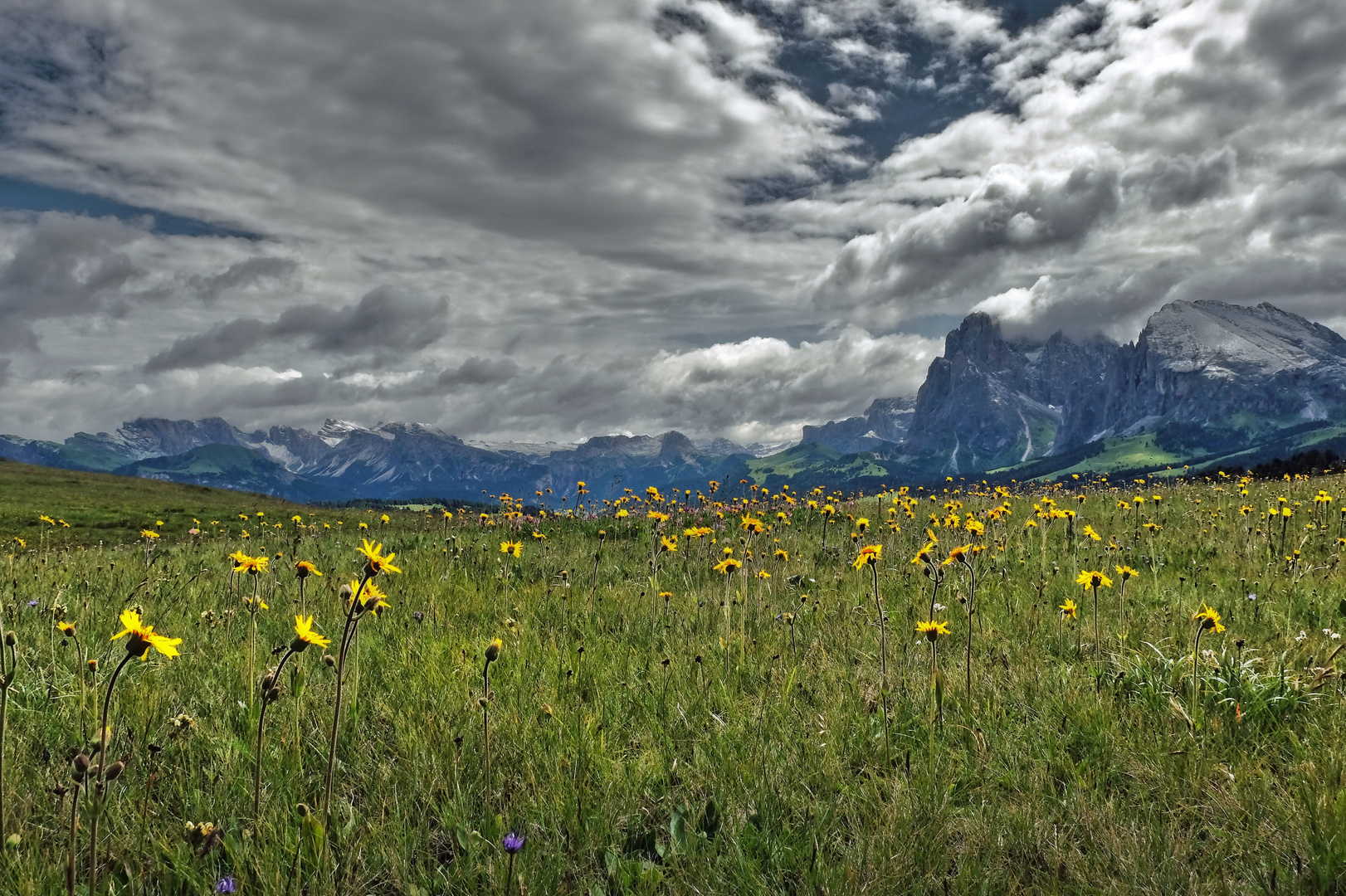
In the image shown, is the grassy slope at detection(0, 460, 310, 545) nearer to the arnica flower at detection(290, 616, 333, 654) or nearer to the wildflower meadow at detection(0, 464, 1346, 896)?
the wildflower meadow at detection(0, 464, 1346, 896)

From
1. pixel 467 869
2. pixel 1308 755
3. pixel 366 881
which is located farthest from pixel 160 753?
pixel 1308 755

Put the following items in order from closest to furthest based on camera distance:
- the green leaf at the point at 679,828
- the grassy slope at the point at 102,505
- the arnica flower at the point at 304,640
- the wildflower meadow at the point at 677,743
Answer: the arnica flower at the point at 304,640 < the wildflower meadow at the point at 677,743 < the green leaf at the point at 679,828 < the grassy slope at the point at 102,505

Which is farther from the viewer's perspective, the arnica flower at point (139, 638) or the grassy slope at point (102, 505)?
the grassy slope at point (102, 505)

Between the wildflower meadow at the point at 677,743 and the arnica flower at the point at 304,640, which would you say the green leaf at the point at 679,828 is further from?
the arnica flower at the point at 304,640

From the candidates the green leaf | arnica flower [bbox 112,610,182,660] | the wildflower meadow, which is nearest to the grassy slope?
the wildflower meadow

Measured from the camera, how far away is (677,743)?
12.6 feet

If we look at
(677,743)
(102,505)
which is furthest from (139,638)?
(102,505)

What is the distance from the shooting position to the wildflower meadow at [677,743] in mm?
2668

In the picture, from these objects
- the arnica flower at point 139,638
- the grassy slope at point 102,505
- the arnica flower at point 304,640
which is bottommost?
the grassy slope at point 102,505

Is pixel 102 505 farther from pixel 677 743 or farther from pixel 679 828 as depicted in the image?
pixel 679 828

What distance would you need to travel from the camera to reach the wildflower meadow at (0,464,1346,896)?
2.67 m

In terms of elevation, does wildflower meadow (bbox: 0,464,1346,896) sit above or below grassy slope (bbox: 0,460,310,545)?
above

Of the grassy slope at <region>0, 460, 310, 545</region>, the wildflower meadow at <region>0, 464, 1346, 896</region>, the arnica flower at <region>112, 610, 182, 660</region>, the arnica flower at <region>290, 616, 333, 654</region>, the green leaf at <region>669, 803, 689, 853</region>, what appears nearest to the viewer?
the arnica flower at <region>112, 610, 182, 660</region>

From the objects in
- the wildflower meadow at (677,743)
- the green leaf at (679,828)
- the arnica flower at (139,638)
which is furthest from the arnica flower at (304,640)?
the green leaf at (679,828)
